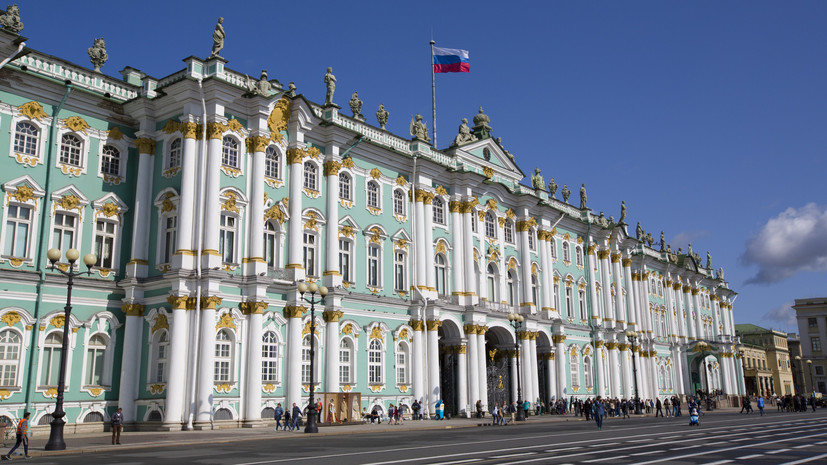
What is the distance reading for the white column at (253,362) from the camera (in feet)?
108

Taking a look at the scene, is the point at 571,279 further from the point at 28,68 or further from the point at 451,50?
the point at 28,68

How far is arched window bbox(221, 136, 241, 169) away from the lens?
114ft

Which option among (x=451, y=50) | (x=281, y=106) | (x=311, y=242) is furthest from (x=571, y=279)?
(x=281, y=106)

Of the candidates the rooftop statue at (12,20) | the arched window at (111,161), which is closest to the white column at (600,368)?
the arched window at (111,161)

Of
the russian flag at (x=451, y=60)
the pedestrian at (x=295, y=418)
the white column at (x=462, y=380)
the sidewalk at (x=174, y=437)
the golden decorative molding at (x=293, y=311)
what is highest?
the russian flag at (x=451, y=60)

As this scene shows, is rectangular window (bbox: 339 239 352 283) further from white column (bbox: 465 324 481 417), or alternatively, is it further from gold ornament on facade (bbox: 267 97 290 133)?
white column (bbox: 465 324 481 417)

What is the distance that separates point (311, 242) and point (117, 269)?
9.67 metres

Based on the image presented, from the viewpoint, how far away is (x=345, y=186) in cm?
4116

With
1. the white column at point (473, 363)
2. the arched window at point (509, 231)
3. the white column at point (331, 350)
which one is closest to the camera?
the white column at point (331, 350)

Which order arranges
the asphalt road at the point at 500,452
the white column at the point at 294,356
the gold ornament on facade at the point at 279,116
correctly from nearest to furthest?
the asphalt road at the point at 500,452 < the white column at the point at 294,356 < the gold ornament on facade at the point at 279,116

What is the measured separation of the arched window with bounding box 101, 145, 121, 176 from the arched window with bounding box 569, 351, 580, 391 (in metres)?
36.8

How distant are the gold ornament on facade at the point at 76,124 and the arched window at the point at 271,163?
324 inches

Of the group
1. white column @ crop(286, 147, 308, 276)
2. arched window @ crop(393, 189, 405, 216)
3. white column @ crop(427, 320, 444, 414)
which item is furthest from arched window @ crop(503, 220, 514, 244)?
white column @ crop(286, 147, 308, 276)

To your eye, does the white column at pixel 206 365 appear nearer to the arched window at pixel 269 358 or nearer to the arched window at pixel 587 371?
the arched window at pixel 269 358
